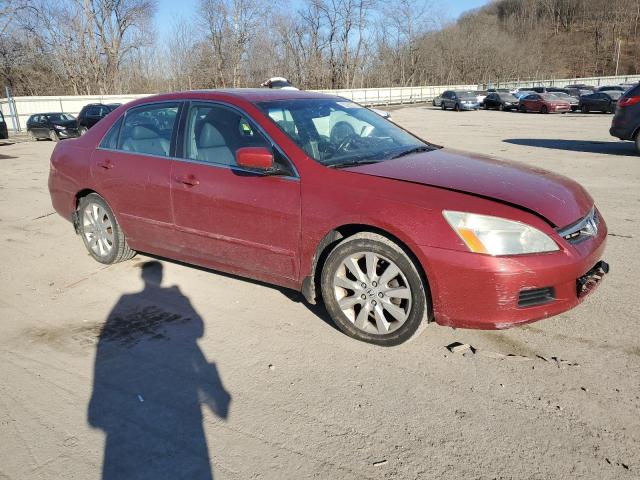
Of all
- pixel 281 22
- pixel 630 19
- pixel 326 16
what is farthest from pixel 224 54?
pixel 630 19

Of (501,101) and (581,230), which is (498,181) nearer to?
(581,230)

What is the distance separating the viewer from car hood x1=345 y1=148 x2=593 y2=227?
319 cm

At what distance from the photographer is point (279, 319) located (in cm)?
386

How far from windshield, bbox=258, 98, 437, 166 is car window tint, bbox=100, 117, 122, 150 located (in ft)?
5.59

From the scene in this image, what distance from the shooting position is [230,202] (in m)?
3.88

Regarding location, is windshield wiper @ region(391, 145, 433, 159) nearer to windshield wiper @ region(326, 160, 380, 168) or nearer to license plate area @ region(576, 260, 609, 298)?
windshield wiper @ region(326, 160, 380, 168)

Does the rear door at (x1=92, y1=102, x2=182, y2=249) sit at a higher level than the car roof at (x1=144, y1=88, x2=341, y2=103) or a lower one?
lower

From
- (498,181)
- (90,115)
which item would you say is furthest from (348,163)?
(90,115)

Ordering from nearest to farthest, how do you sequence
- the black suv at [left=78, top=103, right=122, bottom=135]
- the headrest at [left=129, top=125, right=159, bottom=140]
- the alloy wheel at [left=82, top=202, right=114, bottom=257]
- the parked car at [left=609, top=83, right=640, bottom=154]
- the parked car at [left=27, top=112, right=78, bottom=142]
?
1. the headrest at [left=129, top=125, right=159, bottom=140]
2. the alloy wheel at [left=82, top=202, right=114, bottom=257]
3. the parked car at [left=609, top=83, right=640, bottom=154]
4. the black suv at [left=78, top=103, right=122, bottom=135]
5. the parked car at [left=27, top=112, right=78, bottom=142]

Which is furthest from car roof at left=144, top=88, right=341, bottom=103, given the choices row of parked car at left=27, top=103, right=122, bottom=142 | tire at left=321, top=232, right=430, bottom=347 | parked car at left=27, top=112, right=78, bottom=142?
parked car at left=27, top=112, right=78, bottom=142

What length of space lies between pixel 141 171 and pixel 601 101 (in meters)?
32.1

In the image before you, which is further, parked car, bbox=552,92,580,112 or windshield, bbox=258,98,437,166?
parked car, bbox=552,92,580,112

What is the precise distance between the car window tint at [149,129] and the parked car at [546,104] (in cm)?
3243

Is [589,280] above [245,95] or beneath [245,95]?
beneath
